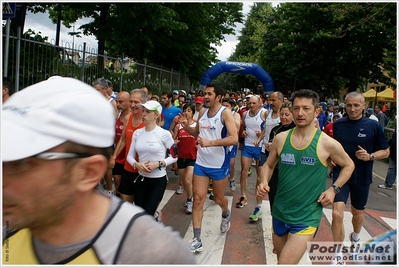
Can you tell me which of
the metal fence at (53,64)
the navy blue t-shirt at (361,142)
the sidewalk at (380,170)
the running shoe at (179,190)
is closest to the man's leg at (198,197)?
the navy blue t-shirt at (361,142)

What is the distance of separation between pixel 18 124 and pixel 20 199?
24 cm

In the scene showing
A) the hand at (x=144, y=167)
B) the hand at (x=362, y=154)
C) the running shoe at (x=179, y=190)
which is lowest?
the running shoe at (x=179, y=190)

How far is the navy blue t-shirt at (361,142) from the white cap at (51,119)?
4065 mm

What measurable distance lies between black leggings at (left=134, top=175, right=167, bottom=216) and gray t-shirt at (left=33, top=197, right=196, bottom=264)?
329cm

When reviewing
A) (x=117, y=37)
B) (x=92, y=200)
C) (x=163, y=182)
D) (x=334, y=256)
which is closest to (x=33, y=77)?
(x=163, y=182)

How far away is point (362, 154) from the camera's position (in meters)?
4.57

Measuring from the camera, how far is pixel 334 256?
4.16 meters

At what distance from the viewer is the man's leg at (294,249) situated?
10.3ft

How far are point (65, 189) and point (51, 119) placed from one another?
246mm

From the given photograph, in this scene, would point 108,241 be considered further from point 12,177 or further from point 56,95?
point 56,95

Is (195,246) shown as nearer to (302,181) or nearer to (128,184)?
(128,184)

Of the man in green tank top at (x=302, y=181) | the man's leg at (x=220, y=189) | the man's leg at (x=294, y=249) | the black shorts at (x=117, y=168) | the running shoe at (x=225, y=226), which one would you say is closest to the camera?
the man's leg at (x=294, y=249)

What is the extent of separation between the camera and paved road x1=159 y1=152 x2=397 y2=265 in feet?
15.3

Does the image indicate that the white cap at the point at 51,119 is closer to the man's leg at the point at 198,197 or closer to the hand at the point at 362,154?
the man's leg at the point at 198,197
